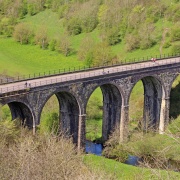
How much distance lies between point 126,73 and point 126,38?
1655 inches

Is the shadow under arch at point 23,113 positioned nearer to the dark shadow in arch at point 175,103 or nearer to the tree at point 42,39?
the dark shadow in arch at point 175,103

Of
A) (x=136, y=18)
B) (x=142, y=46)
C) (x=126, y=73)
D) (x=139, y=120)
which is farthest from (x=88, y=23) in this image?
(x=126, y=73)

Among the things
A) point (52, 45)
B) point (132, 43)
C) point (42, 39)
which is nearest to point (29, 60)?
point (52, 45)

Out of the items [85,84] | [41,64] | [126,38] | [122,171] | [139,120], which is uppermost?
[126,38]

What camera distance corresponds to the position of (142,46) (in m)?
94.8

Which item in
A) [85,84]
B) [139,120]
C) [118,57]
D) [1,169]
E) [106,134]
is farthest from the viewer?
[118,57]

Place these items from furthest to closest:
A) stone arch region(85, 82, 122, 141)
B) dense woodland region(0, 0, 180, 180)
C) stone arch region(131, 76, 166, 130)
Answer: stone arch region(131, 76, 166, 130), stone arch region(85, 82, 122, 141), dense woodland region(0, 0, 180, 180)

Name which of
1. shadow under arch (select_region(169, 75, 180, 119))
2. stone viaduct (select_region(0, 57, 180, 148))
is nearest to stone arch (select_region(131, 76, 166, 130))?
stone viaduct (select_region(0, 57, 180, 148))

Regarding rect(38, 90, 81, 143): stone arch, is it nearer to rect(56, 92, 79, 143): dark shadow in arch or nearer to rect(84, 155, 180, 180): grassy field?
rect(56, 92, 79, 143): dark shadow in arch

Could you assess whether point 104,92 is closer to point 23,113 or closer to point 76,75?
point 76,75

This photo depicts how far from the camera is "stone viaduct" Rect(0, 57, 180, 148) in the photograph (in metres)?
48.8

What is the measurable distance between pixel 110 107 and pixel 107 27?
49199 millimetres

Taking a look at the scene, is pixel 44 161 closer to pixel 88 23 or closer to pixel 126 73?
pixel 126 73

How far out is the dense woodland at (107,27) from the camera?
311 feet
